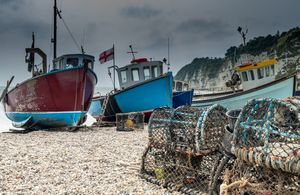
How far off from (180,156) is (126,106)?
13.5 m

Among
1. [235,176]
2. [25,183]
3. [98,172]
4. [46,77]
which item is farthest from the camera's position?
[46,77]

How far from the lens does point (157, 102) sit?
58.2ft

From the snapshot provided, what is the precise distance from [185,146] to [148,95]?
13.1 m

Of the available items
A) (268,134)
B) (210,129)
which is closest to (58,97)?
(210,129)

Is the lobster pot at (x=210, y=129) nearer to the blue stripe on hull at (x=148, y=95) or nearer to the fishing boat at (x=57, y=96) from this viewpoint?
the fishing boat at (x=57, y=96)

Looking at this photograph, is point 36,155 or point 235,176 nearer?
point 235,176

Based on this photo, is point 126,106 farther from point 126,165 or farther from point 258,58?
point 258,58

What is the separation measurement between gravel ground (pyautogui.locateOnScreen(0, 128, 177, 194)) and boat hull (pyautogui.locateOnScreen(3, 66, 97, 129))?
583 centimetres

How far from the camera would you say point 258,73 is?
66.2 feet

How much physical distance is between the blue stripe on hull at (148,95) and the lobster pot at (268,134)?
13900 mm

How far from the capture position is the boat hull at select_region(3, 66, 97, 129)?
14.0 meters

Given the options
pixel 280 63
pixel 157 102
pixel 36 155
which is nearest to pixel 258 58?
pixel 280 63

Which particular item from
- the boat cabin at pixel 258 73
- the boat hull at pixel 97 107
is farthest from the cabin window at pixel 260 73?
the boat hull at pixel 97 107

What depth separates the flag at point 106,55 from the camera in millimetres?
20203
